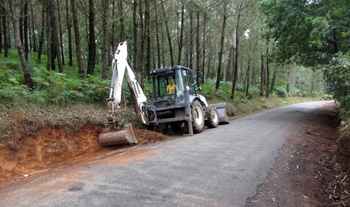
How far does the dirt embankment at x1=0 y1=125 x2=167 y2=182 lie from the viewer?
18.1 ft

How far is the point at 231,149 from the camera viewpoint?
6.96m

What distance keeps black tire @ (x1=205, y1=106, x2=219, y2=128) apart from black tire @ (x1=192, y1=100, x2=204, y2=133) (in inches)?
33.2

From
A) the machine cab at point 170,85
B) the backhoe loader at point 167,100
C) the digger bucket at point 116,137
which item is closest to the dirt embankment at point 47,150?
the digger bucket at point 116,137

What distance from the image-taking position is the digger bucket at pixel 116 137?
23.0ft

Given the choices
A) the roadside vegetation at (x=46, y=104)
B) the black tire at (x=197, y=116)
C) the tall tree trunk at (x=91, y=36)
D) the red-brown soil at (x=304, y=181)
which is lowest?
the red-brown soil at (x=304, y=181)

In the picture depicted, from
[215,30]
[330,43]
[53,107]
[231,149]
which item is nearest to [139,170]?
[231,149]

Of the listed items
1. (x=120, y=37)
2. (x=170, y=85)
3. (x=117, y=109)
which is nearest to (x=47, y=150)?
(x=117, y=109)

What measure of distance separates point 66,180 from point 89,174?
460 mm

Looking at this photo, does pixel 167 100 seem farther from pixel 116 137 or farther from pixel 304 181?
pixel 304 181

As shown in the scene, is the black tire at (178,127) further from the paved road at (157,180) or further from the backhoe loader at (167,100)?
the paved road at (157,180)

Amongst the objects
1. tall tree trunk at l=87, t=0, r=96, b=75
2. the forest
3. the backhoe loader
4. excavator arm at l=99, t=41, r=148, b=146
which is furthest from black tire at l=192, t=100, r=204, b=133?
tall tree trunk at l=87, t=0, r=96, b=75

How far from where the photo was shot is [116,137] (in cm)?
702

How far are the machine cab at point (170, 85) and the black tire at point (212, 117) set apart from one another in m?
1.44

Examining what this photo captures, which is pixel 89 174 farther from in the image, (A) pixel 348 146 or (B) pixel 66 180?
(A) pixel 348 146
